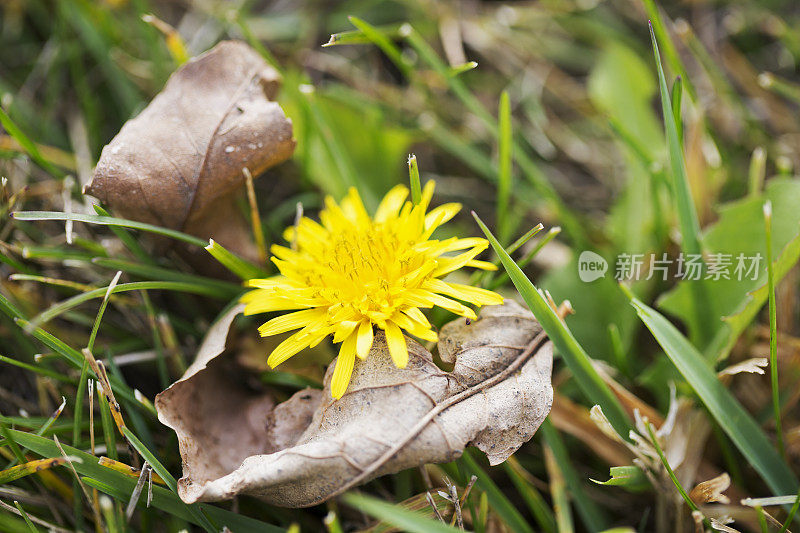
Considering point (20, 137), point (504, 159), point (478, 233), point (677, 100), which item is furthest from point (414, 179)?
point (20, 137)

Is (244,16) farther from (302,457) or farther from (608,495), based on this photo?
(608,495)

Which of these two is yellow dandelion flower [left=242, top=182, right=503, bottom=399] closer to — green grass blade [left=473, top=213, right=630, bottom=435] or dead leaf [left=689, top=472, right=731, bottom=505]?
green grass blade [left=473, top=213, right=630, bottom=435]

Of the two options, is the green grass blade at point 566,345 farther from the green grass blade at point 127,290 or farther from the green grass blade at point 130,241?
the green grass blade at point 130,241

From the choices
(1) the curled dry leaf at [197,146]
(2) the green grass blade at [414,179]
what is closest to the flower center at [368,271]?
(2) the green grass blade at [414,179]

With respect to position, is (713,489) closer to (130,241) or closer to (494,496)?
(494,496)

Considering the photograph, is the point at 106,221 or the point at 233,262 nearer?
the point at 106,221

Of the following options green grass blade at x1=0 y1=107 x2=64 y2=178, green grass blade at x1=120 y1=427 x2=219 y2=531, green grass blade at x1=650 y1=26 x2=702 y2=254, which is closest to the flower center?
green grass blade at x1=120 y1=427 x2=219 y2=531
